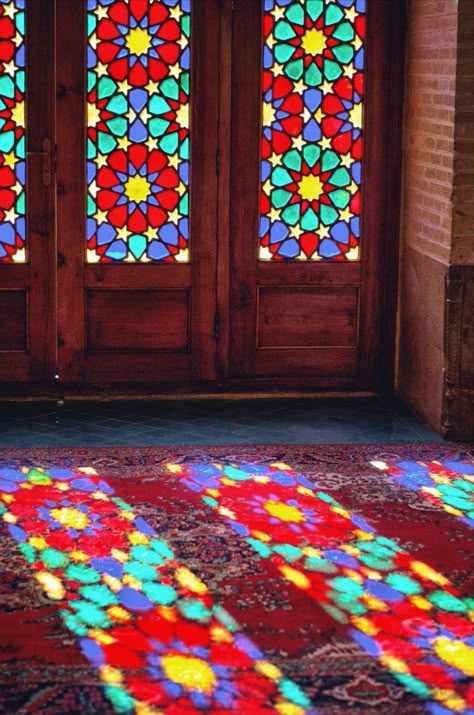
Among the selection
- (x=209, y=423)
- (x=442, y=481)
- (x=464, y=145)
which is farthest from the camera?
(x=209, y=423)

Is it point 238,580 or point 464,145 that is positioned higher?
point 464,145

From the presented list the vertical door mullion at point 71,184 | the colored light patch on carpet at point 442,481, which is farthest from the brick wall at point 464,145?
the vertical door mullion at point 71,184

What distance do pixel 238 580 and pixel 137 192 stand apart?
3161 mm

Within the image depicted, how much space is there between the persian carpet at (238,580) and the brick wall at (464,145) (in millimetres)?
1062

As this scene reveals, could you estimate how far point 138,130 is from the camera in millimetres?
7070

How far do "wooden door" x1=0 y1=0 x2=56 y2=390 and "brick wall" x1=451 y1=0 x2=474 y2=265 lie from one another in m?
2.26

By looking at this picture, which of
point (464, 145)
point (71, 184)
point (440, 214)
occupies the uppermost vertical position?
point (464, 145)

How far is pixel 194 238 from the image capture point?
723cm

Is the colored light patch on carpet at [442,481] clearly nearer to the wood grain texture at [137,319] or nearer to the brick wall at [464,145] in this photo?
the brick wall at [464,145]

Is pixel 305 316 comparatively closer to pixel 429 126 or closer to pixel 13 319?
pixel 429 126

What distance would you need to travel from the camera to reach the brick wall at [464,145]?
625cm

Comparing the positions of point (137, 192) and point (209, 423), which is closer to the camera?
point (209, 423)

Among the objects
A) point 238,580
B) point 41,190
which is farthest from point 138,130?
point 238,580

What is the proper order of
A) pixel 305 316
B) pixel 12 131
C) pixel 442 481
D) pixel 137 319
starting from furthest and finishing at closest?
1. pixel 305 316
2. pixel 137 319
3. pixel 12 131
4. pixel 442 481
